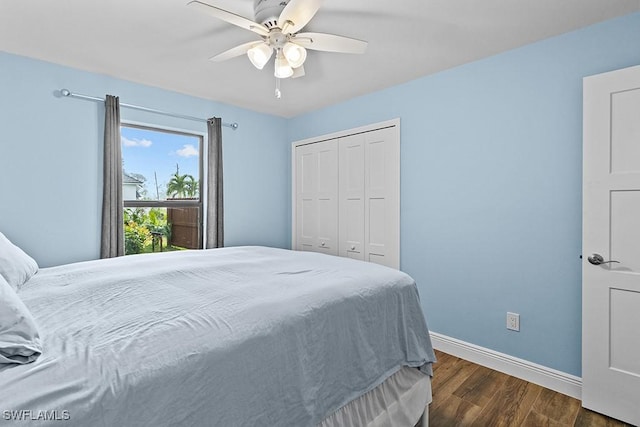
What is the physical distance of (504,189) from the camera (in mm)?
2486

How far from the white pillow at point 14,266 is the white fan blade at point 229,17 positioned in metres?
1.46

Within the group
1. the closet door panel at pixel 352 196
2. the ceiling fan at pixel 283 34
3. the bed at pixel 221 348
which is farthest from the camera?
the closet door panel at pixel 352 196

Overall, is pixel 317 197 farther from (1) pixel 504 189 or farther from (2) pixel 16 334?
(2) pixel 16 334

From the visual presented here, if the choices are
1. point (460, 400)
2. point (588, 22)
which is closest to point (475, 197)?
point (588, 22)

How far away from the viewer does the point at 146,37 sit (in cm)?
225

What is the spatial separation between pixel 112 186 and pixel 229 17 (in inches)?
80.4

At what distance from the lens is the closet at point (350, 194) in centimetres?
323

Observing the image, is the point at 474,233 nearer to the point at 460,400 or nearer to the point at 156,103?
the point at 460,400

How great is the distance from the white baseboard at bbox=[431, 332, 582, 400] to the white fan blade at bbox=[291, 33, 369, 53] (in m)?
2.43

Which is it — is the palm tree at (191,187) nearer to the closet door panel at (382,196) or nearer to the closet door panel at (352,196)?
the closet door panel at (352,196)

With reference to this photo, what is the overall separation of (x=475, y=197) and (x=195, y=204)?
113 inches

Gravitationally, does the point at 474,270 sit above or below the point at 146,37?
below

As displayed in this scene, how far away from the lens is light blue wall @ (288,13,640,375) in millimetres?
2168

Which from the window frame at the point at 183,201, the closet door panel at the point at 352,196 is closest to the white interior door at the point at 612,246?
the closet door panel at the point at 352,196
